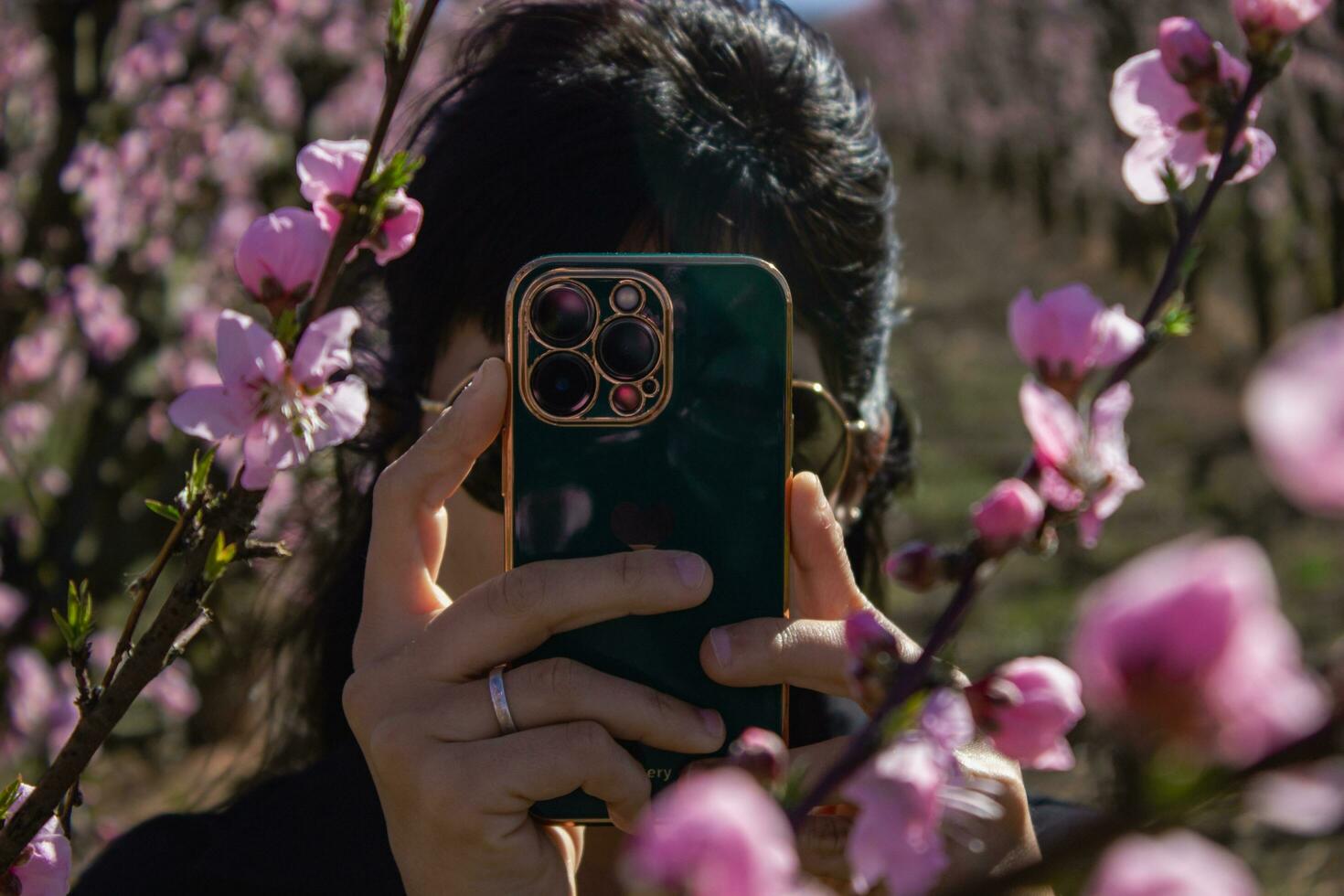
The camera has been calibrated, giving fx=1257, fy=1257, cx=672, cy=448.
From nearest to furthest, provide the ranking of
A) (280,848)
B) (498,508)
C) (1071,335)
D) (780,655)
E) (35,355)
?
(1071,335) → (780,655) → (498,508) → (280,848) → (35,355)

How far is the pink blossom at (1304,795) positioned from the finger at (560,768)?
46 cm

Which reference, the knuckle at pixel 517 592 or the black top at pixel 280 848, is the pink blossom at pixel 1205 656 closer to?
the knuckle at pixel 517 592

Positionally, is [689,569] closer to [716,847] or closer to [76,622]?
[76,622]

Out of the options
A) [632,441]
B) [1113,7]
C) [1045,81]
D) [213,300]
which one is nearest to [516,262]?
[632,441]

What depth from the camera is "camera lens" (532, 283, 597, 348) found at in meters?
0.75

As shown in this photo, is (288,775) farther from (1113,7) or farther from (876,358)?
(1113,7)

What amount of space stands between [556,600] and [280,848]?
1.92 feet

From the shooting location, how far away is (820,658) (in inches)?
27.1

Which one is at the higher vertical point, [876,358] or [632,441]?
[632,441]

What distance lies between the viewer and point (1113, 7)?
6816mm

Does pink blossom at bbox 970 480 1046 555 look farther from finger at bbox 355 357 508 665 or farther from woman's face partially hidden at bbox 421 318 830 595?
woman's face partially hidden at bbox 421 318 830 595

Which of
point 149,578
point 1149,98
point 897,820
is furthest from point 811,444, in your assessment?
point 897,820

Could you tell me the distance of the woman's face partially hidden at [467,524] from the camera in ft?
3.19

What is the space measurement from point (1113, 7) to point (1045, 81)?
376 cm
